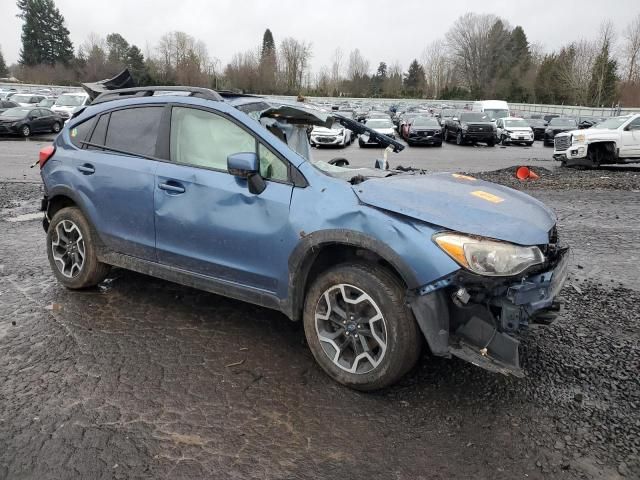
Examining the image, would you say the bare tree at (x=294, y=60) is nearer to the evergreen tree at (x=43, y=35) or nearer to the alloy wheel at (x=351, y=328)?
the evergreen tree at (x=43, y=35)

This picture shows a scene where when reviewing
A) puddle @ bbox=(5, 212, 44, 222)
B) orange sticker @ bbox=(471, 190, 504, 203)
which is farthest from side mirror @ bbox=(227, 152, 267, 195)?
puddle @ bbox=(5, 212, 44, 222)

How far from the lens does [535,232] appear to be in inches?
125

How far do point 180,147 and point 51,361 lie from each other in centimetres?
179

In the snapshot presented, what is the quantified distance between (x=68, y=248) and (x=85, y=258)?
0.25 metres

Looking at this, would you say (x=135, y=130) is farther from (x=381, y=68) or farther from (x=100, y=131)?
(x=381, y=68)

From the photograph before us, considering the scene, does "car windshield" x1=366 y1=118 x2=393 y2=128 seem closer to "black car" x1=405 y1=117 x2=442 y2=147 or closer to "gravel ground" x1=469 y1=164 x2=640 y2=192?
"black car" x1=405 y1=117 x2=442 y2=147

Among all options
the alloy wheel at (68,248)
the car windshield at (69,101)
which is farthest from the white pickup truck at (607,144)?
the car windshield at (69,101)

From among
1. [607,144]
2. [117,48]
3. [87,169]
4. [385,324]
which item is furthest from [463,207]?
[117,48]

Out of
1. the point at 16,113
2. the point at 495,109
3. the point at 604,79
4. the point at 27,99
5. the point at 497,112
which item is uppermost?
the point at 604,79

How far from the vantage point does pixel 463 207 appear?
3207mm

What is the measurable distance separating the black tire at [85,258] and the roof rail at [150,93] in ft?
3.55

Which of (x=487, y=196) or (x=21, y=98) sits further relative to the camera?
(x=21, y=98)

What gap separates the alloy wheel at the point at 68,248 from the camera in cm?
465

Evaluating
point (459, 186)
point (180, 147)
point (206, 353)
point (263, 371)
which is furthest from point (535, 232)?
point (180, 147)
